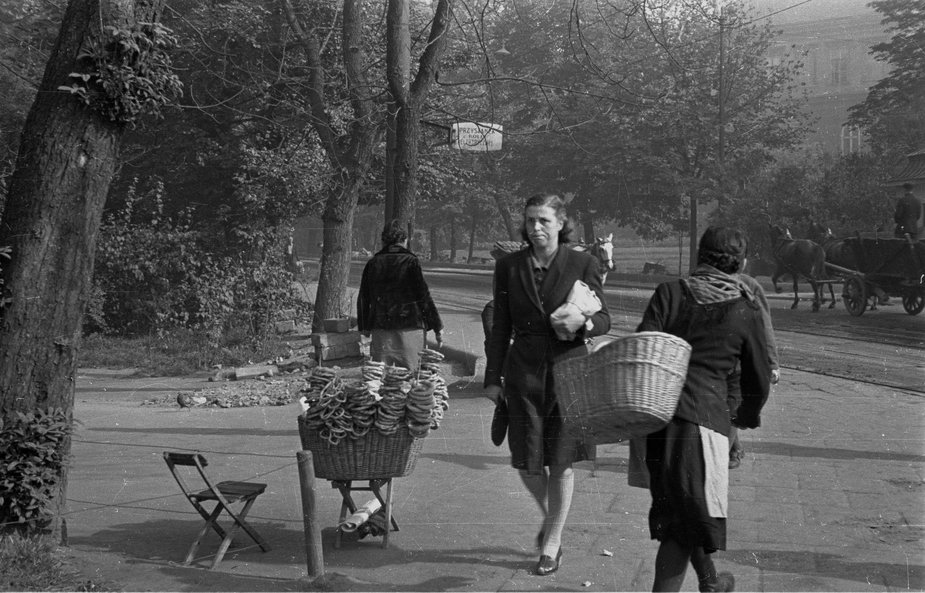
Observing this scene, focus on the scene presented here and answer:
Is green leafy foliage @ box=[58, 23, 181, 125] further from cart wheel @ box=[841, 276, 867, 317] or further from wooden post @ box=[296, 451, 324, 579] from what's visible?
cart wheel @ box=[841, 276, 867, 317]

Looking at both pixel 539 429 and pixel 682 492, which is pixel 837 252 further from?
pixel 682 492

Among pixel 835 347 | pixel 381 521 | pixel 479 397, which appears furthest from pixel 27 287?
pixel 835 347

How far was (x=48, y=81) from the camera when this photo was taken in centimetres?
579

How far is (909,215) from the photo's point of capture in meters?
19.6

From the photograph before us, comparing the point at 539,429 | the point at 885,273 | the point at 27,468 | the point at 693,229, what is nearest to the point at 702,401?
the point at 539,429

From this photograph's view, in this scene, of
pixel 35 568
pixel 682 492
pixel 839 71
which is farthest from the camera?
pixel 839 71

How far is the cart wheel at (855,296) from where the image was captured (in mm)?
20797

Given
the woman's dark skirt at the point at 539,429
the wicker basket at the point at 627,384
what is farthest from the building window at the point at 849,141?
the wicker basket at the point at 627,384

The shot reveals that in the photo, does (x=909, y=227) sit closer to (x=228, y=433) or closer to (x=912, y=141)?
(x=912, y=141)

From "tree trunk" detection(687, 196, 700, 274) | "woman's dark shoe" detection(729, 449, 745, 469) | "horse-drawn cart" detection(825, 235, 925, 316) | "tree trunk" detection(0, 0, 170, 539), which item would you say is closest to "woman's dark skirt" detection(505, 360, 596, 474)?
"woman's dark shoe" detection(729, 449, 745, 469)

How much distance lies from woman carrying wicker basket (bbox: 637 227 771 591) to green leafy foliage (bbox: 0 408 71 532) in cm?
332

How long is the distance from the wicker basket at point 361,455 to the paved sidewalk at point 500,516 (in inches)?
19.4

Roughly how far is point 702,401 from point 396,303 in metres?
4.35

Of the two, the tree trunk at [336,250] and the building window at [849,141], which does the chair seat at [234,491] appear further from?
the building window at [849,141]
